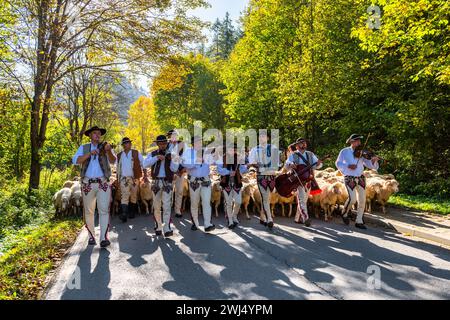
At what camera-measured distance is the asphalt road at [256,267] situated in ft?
16.7

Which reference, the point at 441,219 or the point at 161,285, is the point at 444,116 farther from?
the point at 161,285

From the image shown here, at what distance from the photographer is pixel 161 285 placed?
5379 millimetres

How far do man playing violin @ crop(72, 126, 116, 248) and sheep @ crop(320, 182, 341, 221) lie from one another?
19.0 ft

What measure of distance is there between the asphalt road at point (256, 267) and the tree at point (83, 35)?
6.98 metres

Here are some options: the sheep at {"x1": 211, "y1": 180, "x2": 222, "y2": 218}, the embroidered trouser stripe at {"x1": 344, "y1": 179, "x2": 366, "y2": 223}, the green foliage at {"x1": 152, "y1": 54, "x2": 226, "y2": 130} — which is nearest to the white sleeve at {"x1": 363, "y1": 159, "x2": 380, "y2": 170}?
the embroidered trouser stripe at {"x1": 344, "y1": 179, "x2": 366, "y2": 223}

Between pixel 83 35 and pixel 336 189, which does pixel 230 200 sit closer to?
pixel 336 189

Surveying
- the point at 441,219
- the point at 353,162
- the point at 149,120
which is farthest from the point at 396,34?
the point at 149,120

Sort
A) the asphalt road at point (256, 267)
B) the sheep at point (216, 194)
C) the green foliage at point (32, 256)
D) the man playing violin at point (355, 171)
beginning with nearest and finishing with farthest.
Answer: the asphalt road at point (256, 267) → the green foliage at point (32, 256) → the man playing violin at point (355, 171) → the sheep at point (216, 194)

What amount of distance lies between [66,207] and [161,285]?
6783 mm

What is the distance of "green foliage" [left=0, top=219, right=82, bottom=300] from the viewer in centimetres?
546

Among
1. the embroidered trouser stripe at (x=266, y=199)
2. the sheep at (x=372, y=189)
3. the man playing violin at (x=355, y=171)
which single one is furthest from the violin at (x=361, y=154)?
the embroidered trouser stripe at (x=266, y=199)

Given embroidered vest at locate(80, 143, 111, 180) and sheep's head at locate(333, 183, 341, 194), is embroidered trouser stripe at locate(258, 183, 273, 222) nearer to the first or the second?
sheep's head at locate(333, 183, 341, 194)

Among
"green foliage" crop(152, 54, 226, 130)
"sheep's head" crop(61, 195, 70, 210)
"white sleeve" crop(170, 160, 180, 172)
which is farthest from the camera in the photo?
"green foliage" crop(152, 54, 226, 130)

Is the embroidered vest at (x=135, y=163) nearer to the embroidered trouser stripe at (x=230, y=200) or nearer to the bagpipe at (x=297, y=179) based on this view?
the embroidered trouser stripe at (x=230, y=200)
